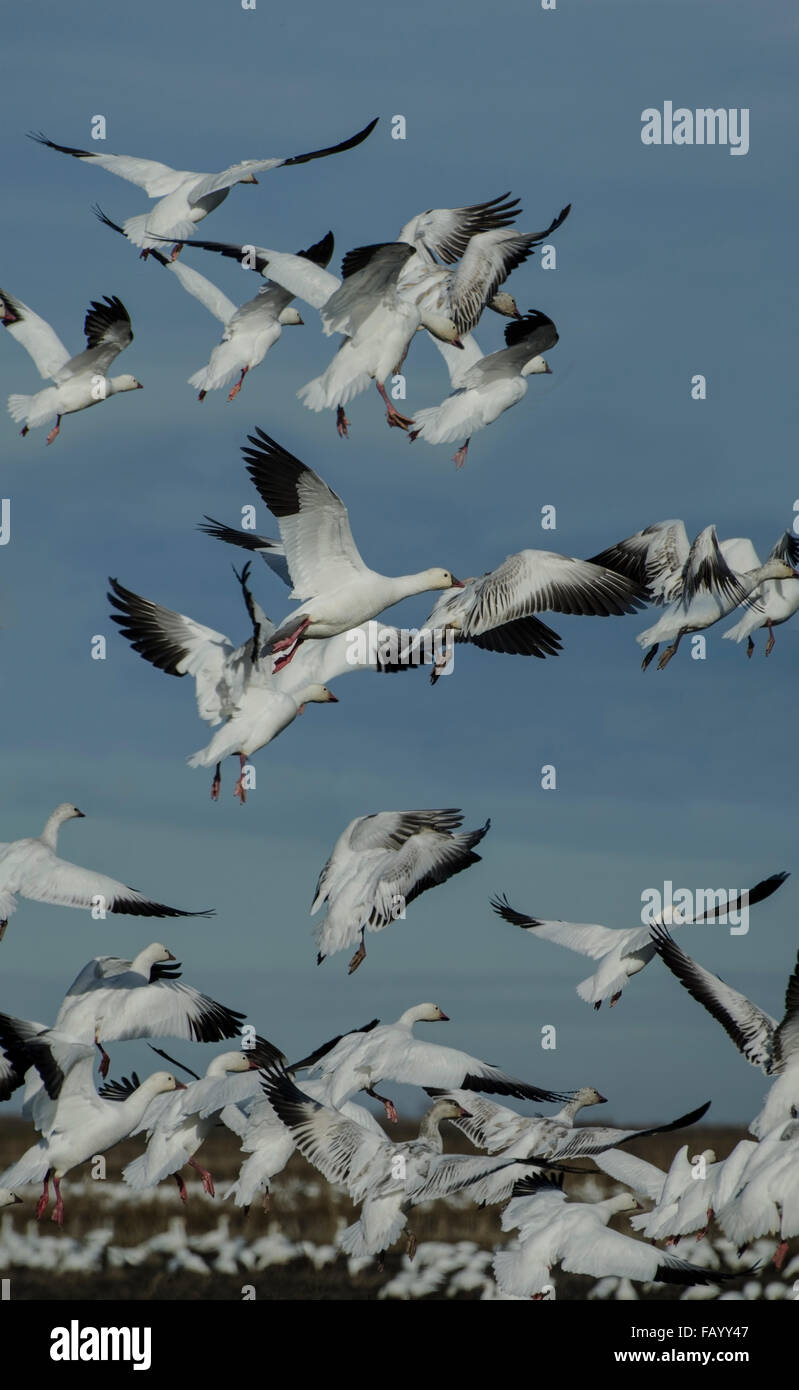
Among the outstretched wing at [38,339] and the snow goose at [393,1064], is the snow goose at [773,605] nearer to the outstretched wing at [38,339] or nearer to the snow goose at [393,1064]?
the snow goose at [393,1064]

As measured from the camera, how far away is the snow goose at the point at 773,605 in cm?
1503

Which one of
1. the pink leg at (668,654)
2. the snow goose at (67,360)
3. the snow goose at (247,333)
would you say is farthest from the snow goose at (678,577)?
the snow goose at (67,360)

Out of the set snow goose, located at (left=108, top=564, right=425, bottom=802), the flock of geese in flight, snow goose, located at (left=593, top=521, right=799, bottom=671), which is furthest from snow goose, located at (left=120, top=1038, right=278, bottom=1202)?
snow goose, located at (left=593, top=521, right=799, bottom=671)

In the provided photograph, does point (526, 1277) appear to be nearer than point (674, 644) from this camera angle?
Yes

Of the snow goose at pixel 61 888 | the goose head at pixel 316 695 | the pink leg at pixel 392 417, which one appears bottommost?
the snow goose at pixel 61 888

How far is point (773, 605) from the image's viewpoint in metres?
15.0

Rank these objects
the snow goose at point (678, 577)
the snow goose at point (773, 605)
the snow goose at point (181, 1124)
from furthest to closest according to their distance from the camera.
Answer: the snow goose at point (773, 605) < the snow goose at point (678, 577) < the snow goose at point (181, 1124)

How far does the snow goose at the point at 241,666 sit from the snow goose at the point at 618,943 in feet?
7.67

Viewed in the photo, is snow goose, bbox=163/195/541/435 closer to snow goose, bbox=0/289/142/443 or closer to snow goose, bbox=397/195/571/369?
snow goose, bbox=397/195/571/369

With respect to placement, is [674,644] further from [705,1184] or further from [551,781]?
[705,1184]
